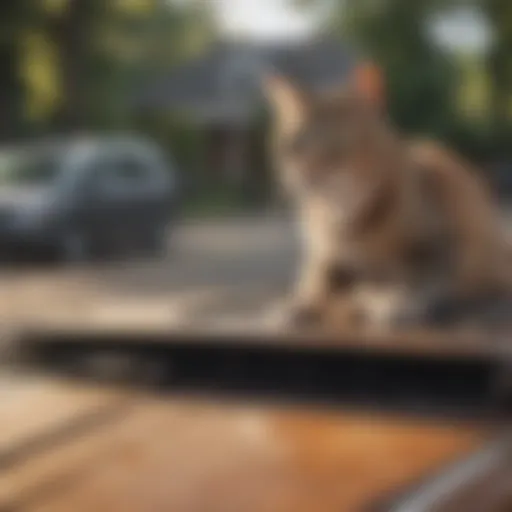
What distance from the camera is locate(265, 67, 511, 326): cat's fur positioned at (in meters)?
0.90

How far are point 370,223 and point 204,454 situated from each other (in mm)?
322

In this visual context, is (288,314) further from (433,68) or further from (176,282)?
(433,68)

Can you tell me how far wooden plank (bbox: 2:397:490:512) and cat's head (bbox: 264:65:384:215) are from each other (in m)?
0.22

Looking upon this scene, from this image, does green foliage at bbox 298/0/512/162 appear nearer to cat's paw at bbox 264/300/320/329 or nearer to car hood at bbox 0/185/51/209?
cat's paw at bbox 264/300/320/329

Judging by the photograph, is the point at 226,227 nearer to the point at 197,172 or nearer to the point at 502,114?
the point at 197,172

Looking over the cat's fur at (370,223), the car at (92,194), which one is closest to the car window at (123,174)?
the car at (92,194)

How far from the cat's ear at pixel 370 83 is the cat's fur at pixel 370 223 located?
0.02 m

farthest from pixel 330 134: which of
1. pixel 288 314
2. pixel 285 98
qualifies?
pixel 288 314

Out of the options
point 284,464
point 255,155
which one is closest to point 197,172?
point 255,155

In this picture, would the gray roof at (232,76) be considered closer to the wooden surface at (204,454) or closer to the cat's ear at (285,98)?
the cat's ear at (285,98)

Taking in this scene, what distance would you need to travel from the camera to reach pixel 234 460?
69 cm

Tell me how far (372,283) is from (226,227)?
0.53 feet

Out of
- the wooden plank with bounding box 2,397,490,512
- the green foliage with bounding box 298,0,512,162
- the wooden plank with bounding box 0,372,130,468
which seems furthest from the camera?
the green foliage with bounding box 298,0,512,162

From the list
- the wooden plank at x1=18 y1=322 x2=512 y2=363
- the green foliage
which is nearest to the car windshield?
the wooden plank at x1=18 y1=322 x2=512 y2=363
